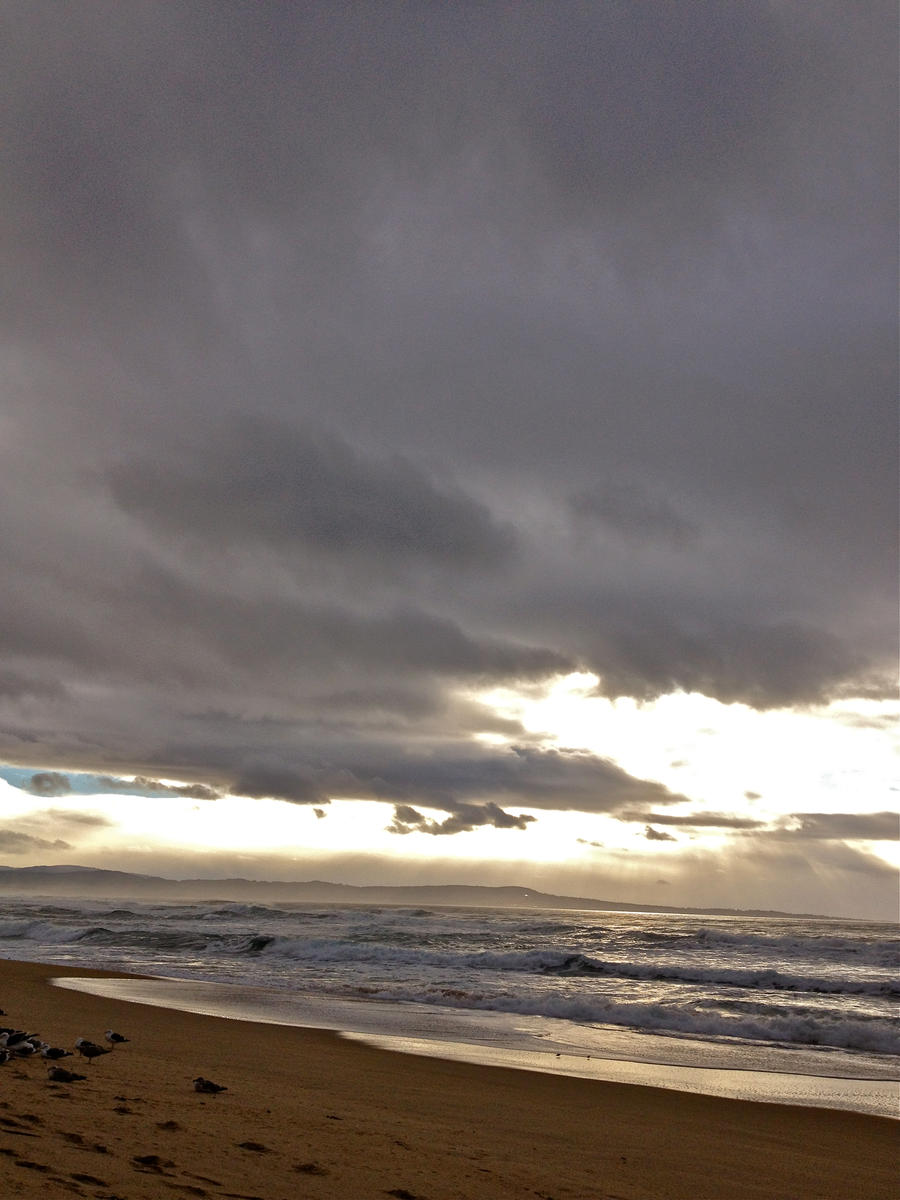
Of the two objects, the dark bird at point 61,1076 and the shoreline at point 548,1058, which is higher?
the dark bird at point 61,1076

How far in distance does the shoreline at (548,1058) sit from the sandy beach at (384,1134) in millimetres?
787

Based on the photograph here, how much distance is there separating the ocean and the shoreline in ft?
0.16

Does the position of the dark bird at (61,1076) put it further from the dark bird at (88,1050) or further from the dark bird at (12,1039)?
the dark bird at (88,1050)

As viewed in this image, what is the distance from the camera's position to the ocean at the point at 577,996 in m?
14.6

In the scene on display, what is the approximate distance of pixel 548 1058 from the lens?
14430mm

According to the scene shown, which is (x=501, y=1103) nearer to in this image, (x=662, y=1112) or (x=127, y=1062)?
(x=662, y=1112)

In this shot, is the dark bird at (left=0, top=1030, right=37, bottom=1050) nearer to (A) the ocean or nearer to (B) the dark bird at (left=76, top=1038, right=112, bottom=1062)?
(B) the dark bird at (left=76, top=1038, right=112, bottom=1062)

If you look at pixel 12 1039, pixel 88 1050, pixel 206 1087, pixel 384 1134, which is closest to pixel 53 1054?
pixel 12 1039

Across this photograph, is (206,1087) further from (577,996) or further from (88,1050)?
(577,996)

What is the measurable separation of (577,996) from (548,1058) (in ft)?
25.9

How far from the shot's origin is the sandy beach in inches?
226

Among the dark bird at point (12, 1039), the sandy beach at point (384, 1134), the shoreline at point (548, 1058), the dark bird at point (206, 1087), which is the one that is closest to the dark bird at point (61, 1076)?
the sandy beach at point (384, 1134)

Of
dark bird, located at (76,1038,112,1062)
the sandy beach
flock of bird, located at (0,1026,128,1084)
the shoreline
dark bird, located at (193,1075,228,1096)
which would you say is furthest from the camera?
the shoreline

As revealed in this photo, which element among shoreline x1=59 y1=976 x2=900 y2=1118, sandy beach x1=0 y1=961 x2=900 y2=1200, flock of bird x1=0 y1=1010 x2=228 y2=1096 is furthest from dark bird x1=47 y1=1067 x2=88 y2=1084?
shoreline x1=59 y1=976 x2=900 y2=1118
